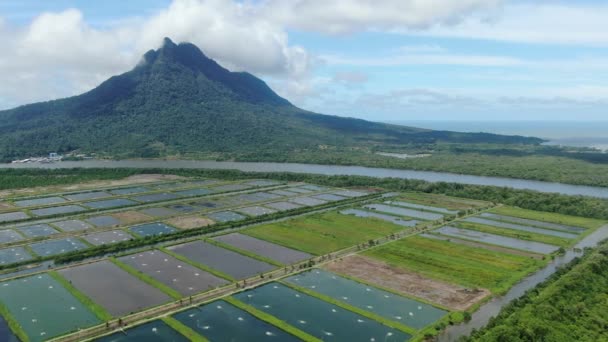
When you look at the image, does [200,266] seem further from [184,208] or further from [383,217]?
[383,217]

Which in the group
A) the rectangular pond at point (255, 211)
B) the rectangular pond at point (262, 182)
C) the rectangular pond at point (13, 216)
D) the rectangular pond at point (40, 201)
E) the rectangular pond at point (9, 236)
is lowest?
the rectangular pond at point (9, 236)

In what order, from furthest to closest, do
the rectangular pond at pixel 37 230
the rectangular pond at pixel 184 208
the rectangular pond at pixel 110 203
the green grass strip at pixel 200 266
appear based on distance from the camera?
1. the rectangular pond at pixel 110 203
2. the rectangular pond at pixel 184 208
3. the rectangular pond at pixel 37 230
4. the green grass strip at pixel 200 266

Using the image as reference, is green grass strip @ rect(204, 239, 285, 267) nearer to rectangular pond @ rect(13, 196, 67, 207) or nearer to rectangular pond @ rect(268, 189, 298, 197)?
rectangular pond @ rect(268, 189, 298, 197)

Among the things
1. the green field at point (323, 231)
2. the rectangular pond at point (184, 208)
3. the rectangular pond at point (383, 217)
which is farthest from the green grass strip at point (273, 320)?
the rectangular pond at point (184, 208)

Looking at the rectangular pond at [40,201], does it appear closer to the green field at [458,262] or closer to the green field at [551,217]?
the green field at [458,262]

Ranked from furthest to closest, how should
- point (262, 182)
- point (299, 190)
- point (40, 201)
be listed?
point (262, 182) < point (299, 190) < point (40, 201)

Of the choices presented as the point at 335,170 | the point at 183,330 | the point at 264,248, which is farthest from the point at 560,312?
the point at 335,170
